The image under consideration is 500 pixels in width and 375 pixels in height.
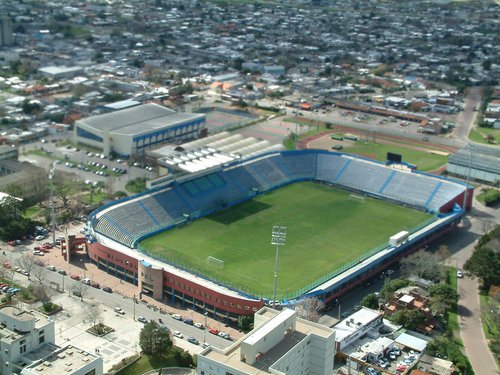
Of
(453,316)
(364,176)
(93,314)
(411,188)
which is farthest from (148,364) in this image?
(364,176)

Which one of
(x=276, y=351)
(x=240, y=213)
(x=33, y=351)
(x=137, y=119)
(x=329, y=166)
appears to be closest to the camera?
(x=276, y=351)

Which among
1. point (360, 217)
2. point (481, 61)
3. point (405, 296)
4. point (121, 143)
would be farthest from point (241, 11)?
point (405, 296)

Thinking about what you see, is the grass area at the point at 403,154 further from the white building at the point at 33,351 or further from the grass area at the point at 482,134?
the white building at the point at 33,351

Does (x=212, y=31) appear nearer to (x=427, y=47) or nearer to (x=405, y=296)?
(x=427, y=47)

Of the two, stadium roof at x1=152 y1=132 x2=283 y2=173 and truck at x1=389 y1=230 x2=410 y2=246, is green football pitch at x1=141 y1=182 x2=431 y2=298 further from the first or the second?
stadium roof at x1=152 y1=132 x2=283 y2=173

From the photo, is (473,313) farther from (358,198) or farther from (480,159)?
(480,159)

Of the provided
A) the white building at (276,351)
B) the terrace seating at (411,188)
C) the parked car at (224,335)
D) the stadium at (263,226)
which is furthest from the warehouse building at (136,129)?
the white building at (276,351)
